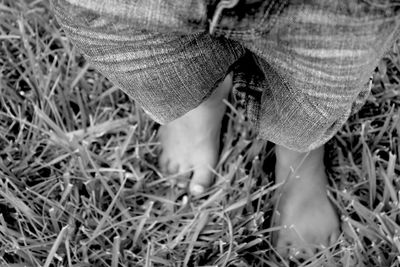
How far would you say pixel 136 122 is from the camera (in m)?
1.12

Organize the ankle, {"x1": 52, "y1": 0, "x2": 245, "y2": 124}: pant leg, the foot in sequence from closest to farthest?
{"x1": 52, "y1": 0, "x2": 245, "y2": 124}: pant leg, the ankle, the foot

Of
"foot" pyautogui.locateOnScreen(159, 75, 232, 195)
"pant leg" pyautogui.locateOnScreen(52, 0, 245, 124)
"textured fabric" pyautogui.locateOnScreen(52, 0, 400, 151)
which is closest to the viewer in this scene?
"textured fabric" pyautogui.locateOnScreen(52, 0, 400, 151)

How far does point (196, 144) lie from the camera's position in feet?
3.44

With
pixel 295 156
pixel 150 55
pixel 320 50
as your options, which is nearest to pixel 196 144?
pixel 295 156

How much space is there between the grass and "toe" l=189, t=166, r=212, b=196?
0.07 ft

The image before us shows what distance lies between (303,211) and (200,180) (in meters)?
0.20

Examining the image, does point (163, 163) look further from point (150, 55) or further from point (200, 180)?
point (150, 55)

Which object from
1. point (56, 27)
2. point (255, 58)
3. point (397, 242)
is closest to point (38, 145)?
point (56, 27)

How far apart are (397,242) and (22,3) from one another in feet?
3.02

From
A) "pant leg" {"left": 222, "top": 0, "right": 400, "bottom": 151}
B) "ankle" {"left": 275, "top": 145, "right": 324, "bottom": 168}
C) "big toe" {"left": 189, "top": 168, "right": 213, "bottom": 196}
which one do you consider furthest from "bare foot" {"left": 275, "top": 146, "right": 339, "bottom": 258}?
"pant leg" {"left": 222, "top": 0, "right": 400, "bottom": 151}

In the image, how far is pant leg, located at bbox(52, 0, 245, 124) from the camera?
2.06 feet

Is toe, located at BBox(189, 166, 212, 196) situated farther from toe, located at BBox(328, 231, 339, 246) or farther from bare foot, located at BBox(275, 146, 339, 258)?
toe, located at BBox(328, 231, 339, 246)

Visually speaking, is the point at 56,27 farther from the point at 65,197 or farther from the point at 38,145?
the point at 65,197

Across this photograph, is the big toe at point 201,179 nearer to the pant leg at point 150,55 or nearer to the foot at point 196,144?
the foot at point 196,144
